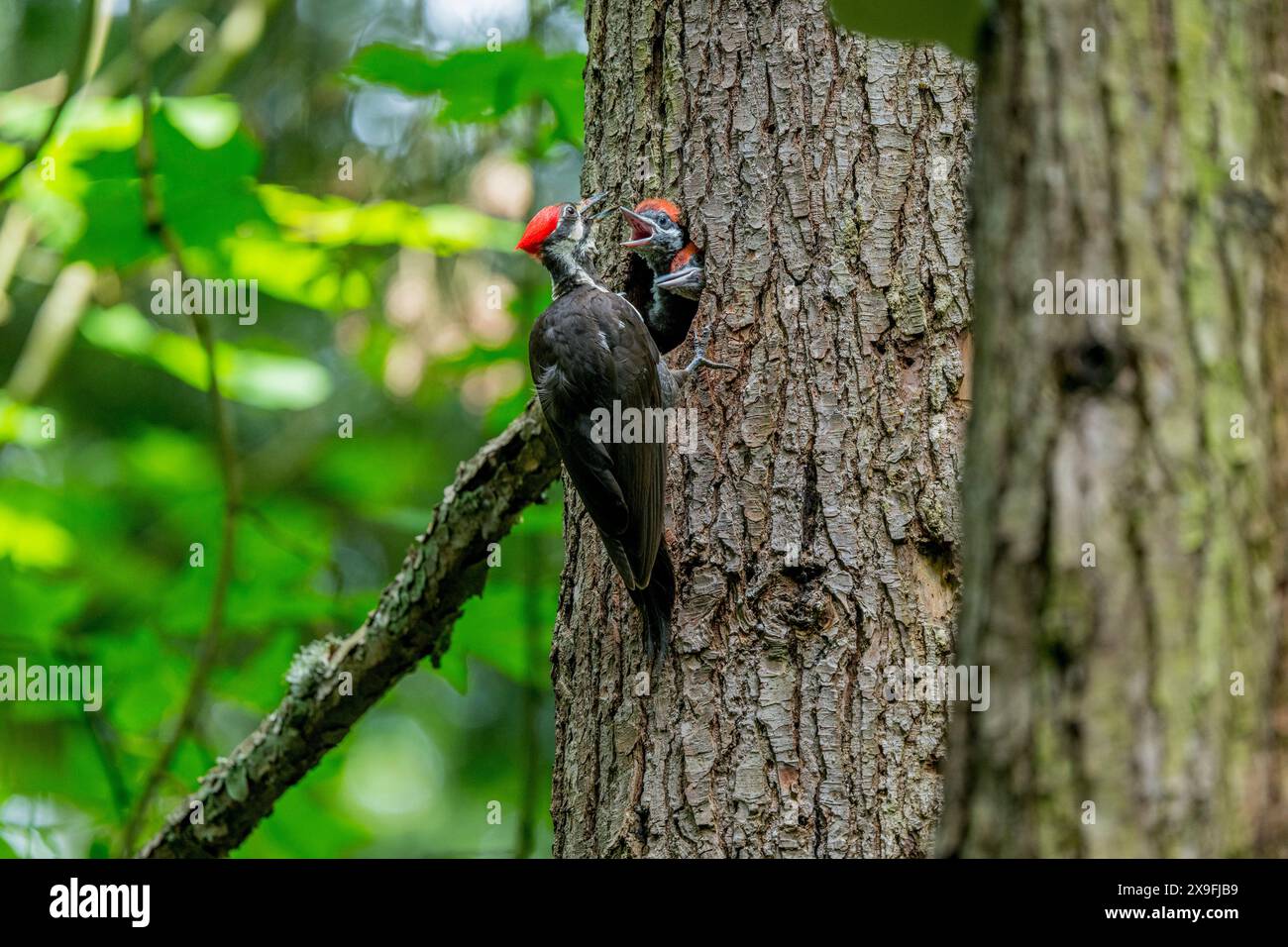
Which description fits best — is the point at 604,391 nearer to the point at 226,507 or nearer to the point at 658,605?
the point at 658,605

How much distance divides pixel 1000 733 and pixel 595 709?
5.76ft

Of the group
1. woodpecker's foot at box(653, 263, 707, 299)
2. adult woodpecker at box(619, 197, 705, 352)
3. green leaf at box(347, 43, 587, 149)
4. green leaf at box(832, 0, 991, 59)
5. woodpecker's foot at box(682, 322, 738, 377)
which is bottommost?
green leaf at box(832, 0, 991, 59)

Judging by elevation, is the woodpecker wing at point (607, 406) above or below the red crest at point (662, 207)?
below

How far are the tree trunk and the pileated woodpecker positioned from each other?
1.56m

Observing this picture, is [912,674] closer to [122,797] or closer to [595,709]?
[595,709]

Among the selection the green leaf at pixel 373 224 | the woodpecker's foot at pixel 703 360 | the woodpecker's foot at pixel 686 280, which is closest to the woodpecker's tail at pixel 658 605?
the woodpecker's foot at pixel 703 360

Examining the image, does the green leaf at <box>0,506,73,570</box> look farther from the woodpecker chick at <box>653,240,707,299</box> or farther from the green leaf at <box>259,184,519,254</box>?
the woodpecker chick at <box>653,240,707,299</box>

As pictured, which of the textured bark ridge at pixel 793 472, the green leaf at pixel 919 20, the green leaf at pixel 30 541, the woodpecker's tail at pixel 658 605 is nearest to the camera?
the green leaf at pixel 919 20

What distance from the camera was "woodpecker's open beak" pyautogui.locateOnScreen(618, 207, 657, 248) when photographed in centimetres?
286

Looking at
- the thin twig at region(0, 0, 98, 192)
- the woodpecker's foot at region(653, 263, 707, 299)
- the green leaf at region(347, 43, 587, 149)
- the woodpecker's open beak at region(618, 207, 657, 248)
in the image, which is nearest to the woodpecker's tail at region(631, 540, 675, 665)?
the woodpecker's foot at region(653, 263, 707, 299)

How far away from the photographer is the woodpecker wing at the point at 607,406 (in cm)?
265

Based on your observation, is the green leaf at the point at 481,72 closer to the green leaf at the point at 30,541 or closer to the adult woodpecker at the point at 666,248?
the adult woodpecker at the point at 666,248

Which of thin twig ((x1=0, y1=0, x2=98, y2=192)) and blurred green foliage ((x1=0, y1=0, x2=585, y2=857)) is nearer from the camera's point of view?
thin twig ((x1=0, y1=0, x2=98, y2=192))

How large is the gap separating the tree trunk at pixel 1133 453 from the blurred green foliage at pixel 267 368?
8.67 feet
